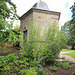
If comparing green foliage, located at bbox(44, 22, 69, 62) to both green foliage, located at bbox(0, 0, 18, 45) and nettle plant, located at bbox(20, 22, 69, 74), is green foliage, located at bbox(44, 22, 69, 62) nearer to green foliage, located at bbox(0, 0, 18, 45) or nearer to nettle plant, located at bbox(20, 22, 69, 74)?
nettle plant, located at bbox(20, 22, 69, 74)

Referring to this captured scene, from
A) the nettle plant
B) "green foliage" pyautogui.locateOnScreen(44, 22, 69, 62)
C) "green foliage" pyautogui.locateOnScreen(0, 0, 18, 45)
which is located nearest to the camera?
"green foliage" pyautogui.locateOnScreen(0, 0, 18, 45)

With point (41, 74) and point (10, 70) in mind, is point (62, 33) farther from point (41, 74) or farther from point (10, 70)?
point (10, 70)

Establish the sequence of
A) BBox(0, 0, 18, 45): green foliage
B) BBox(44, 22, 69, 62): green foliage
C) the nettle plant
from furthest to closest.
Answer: BBox(44, 22, 69, 62): green foliage
the nettle plant
BBox(0, 0, 18, 45): green foliage

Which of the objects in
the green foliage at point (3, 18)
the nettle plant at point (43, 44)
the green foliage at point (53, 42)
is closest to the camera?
the green foliage at point (3, 18)

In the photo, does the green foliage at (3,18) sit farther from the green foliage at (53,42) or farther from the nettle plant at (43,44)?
the green foliage at (53,42)

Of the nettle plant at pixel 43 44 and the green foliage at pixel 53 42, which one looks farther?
the green foliage at pixel 53 42

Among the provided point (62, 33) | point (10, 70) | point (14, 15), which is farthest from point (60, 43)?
point (14, 15)

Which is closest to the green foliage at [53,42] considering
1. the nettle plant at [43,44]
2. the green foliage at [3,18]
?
the nettle plant at [43,44]

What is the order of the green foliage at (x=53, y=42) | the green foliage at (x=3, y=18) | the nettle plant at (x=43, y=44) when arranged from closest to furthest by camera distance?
the green foliage at (x=3, y=18)
the nettle plant at (x=43, y=44)
the green foliage at (x=53, y=42)

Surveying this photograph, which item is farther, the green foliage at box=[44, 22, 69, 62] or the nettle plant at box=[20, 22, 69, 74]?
the green foliage at box=[44, 22, 69, 62]

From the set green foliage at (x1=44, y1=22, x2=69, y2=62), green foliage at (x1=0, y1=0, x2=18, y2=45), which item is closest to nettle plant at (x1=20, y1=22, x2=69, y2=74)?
green foliage at (x1=44, y1=22, x2=69, y2=62)

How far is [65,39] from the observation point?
12.9 ft

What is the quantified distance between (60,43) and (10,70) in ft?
9.83

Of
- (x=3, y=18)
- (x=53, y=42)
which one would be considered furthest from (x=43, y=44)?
(x=3, y=18)
